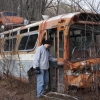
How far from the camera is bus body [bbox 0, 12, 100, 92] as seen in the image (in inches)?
261

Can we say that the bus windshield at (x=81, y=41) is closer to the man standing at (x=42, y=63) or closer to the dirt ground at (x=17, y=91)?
the man standing at (x=42, y=63)

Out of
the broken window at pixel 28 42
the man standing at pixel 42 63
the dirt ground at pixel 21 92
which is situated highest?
the broken window at pixel 28 42

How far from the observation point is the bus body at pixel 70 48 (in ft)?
21.8

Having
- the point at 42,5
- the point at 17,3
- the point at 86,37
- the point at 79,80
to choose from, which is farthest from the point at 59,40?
the point at 17,3

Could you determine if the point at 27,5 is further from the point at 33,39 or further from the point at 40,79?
the point at 40,79

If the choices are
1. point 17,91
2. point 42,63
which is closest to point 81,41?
point 42,63

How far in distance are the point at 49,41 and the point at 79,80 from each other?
4.68 ft

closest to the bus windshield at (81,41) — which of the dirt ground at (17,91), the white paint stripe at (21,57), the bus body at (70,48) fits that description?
the bus body at (70,48)

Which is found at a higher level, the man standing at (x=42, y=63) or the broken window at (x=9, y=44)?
the broken window at (x=9, y=44)

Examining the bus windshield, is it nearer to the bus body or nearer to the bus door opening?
the bus body

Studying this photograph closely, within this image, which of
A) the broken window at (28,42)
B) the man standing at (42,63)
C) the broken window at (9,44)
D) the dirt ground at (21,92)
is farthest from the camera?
the broken window at (9,44)

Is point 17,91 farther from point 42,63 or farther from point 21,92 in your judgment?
point 42,63

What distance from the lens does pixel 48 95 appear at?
25.0ft

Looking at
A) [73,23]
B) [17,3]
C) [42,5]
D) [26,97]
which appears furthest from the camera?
[17,3]
